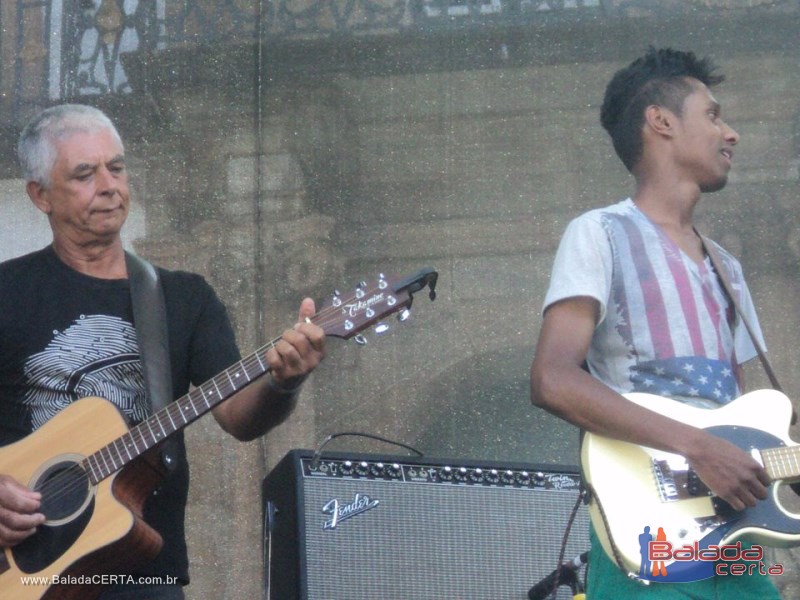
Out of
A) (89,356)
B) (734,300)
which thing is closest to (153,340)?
(89,356)

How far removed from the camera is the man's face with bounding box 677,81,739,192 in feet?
9.84

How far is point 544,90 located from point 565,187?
344 millimetres

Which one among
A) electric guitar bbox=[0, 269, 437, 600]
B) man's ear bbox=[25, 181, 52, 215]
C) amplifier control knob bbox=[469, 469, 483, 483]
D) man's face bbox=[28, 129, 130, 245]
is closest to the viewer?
electric guitar bbox=[0, 269, 437, 600]

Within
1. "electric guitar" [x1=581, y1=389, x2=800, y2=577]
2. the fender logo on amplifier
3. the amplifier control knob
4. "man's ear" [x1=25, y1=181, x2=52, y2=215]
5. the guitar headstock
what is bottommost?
the fender logo on amplifier

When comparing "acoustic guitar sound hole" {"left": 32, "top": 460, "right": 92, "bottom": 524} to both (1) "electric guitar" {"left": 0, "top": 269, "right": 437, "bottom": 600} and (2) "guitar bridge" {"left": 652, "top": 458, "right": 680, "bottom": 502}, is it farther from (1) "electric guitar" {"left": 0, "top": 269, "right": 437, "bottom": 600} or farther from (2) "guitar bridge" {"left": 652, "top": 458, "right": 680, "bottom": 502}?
(2) "guitar bridge" {"left": 652, "top": 458, "right": 680, "bottom": 502}

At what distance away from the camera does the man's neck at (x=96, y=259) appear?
3135mm

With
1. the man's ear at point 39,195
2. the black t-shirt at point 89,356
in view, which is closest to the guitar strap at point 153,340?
the black t-shirt at point 89,356

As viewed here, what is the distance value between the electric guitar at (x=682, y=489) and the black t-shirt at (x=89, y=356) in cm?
92

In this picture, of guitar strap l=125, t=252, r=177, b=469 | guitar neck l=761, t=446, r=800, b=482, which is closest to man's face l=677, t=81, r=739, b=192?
guitar neck l=761, t=446, r=800, b=482

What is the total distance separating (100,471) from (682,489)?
121 cm

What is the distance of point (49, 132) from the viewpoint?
3.27 meters

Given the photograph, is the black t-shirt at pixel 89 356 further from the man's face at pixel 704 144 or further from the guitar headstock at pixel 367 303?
the man's face at pixel 704 144

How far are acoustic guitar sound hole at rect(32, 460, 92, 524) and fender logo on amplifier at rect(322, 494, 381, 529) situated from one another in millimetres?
739

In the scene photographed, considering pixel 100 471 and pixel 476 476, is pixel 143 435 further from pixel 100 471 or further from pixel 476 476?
pixel 476 476
